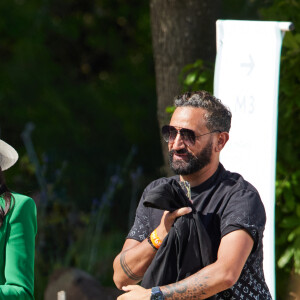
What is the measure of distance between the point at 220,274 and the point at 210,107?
69 cm

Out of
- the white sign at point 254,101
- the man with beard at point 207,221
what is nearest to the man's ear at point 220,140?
the man with beard at point 207,221

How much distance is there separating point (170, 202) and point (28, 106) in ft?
23.9

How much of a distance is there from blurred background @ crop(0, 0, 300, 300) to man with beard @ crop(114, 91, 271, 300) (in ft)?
10.8

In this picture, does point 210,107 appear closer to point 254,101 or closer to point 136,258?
point 136,258

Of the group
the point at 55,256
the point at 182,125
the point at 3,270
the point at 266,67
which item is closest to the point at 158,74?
the point at 266,67

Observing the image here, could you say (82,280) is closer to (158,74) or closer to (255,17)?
(158,74)

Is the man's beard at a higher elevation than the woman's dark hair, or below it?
higher

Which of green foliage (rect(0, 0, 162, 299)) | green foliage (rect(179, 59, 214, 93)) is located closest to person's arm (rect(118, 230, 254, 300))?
green foliage (rect(179, 59, 214, 93))

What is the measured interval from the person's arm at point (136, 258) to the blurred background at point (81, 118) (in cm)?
351

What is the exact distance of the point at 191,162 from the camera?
2.83 m

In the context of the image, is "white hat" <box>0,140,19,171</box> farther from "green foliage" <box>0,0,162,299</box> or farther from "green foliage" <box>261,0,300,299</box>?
"green foliage" <box>0,0,162,299</box>

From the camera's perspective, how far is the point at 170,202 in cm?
270

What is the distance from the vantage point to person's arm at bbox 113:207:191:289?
274cm

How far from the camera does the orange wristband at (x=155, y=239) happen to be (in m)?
2.78
